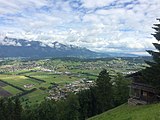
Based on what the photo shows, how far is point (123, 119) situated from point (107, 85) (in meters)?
42.1

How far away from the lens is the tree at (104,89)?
7612 cm

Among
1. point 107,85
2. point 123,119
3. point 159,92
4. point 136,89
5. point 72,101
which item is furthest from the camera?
point 72,101

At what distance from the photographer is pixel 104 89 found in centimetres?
7669

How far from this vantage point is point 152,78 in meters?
43.6

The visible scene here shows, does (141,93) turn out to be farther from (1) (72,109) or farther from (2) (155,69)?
(1) (72,109)

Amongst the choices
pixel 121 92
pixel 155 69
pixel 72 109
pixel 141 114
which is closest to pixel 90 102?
pixel 72 109

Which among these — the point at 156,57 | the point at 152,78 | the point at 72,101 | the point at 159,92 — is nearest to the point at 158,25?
the point at 156,57

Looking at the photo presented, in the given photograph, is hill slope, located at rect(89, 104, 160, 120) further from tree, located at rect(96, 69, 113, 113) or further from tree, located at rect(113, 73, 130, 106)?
tree, located at rect(113, 73, 130, 106)

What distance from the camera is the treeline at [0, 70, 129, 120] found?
252ft

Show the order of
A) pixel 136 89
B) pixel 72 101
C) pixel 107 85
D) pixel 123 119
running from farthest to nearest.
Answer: pixel 72 101
pixel 107 85
pixel 136 89
pixel 123 119

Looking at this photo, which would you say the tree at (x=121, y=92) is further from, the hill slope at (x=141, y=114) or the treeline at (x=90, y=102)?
the hill slope at (x=141, y=114)

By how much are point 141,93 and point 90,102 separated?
35.9m

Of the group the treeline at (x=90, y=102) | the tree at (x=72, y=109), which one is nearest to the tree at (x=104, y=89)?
the treeline at (x=90, y=102)

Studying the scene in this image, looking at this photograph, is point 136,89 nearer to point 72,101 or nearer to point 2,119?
point 72,101
